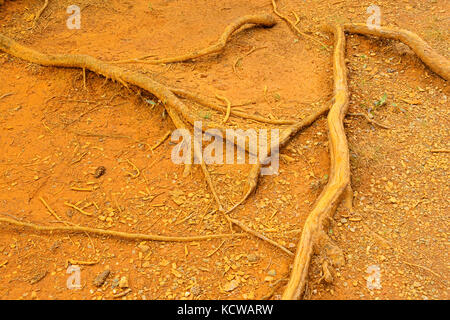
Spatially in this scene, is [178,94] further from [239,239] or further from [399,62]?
[399,62]

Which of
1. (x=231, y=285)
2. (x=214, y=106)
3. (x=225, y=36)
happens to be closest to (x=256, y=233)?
(x=231, y=285)

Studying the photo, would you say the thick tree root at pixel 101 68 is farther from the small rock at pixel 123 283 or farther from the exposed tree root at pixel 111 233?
the small rock at pixel 123 283

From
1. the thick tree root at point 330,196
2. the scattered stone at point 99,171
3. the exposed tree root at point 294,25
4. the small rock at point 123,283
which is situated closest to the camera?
the thick tree root at point 330,196

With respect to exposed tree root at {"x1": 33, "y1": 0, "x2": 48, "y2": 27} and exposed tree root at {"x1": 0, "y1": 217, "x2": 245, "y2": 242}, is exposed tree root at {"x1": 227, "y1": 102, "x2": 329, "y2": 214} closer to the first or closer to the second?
exposed tree root at {"x1": 0, "y1": 217, "x2": 245, "y2": 242}

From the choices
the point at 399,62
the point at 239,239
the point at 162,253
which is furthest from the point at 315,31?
the point at 162,253

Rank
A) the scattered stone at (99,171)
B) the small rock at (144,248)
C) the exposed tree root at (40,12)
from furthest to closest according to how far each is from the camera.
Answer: the exposed tree root at (40,12) → the scattered stone at (99,171) → the small rock at (144,248)

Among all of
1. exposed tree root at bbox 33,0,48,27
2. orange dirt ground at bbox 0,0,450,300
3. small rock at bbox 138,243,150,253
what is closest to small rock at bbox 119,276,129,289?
orange dirt ground at bbox 0,0,450,300

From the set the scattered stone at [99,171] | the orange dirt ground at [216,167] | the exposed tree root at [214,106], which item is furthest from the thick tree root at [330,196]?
the scattered stone at [99,171]
